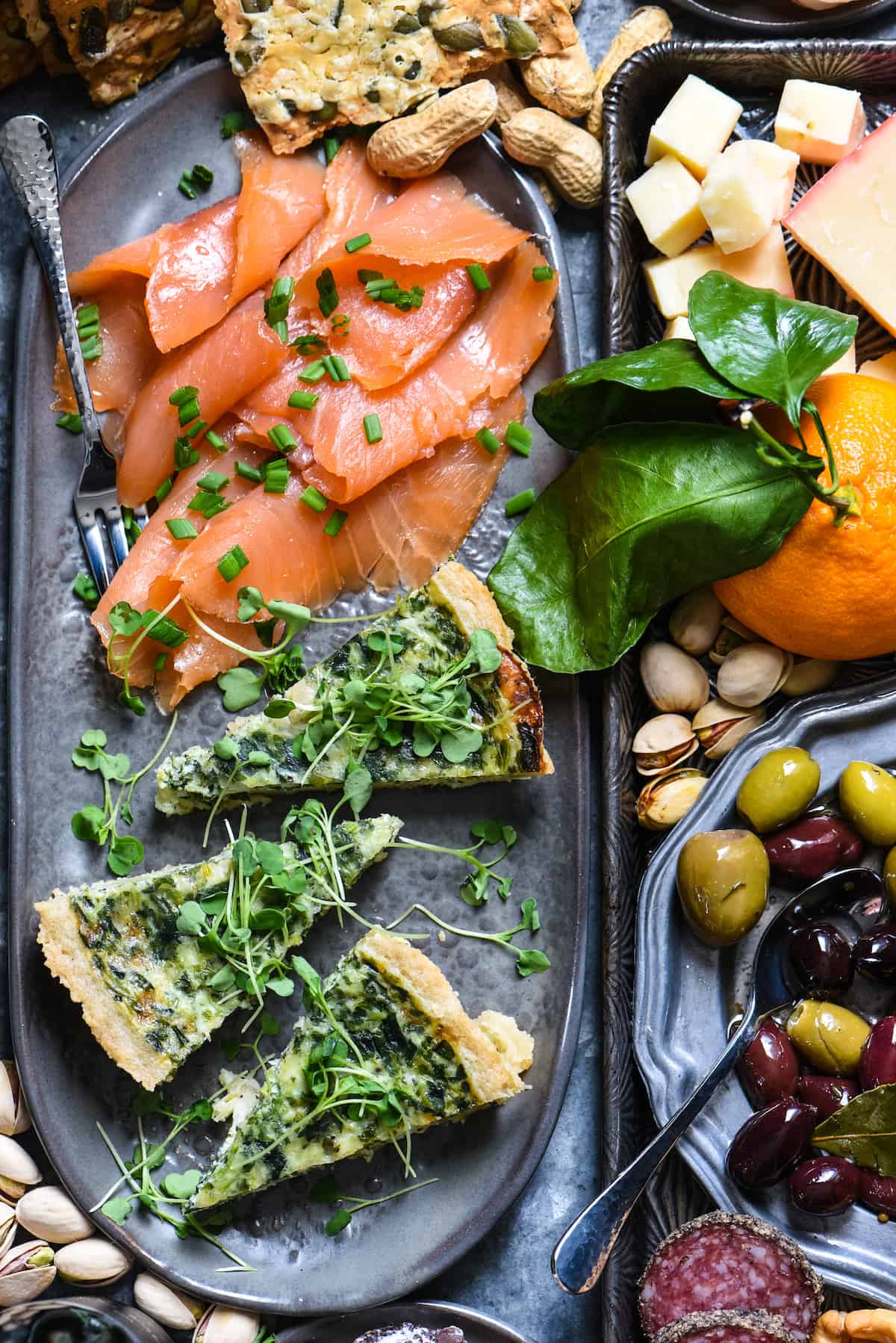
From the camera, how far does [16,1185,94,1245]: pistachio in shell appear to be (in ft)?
7.76

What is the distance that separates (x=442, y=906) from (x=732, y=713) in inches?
27.9

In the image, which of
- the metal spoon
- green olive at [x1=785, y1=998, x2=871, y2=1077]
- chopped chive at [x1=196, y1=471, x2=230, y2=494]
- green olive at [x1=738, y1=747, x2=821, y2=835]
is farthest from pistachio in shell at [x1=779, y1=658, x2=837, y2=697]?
chopped chive at [x1=196, y1=471, x2=230, y2=494]

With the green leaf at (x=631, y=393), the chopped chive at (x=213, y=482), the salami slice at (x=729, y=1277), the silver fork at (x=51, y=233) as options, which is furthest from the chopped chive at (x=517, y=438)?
the salami slice at (x=729, y=1277)

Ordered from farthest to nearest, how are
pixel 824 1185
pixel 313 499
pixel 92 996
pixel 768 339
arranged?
pixel 313 499, pixel 92 996, pixel 824 1185, pixel 768 339

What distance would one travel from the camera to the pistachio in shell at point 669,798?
2.31m

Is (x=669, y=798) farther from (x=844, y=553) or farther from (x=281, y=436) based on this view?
(x=281, y=436)

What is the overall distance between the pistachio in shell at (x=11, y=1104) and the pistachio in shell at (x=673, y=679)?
58.9 inches

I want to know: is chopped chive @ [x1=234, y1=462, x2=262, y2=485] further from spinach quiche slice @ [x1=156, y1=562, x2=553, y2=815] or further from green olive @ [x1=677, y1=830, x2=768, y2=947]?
green olive @ [x1=677, y1=830, x2=768, y2=947]

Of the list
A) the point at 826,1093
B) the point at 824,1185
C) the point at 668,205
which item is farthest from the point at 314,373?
the point at 824,1185

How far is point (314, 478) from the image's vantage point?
2.38 m

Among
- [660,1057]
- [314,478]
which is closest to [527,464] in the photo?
[314,478]

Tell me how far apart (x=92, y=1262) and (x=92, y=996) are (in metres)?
0.56

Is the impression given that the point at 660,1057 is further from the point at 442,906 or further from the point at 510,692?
the point at 510,692

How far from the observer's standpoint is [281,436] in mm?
2363
